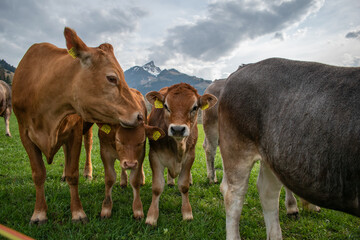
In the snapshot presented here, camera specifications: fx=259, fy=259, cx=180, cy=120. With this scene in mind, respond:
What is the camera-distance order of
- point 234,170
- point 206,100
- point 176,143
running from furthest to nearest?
1. point 206,100
2. point 176,143
3. point 234,170

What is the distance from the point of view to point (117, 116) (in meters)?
3.23

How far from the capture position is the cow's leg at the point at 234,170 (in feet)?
9.61

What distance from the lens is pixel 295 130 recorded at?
7.66 ft

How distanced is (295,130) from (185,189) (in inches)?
88.2

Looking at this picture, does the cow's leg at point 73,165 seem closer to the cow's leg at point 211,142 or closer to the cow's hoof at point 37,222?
the cow's hoof at point 37,222

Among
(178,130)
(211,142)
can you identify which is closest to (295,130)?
(178,130)

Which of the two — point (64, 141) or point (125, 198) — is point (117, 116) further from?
point (125, 198)

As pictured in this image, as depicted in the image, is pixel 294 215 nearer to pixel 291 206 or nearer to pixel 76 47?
pixel 291 206

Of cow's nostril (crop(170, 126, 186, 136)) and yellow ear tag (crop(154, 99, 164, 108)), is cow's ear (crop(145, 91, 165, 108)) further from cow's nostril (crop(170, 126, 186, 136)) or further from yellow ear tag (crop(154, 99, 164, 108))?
cow's nostril (crop(170, 126, 186, 136))

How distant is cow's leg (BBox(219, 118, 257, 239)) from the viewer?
2.93 m

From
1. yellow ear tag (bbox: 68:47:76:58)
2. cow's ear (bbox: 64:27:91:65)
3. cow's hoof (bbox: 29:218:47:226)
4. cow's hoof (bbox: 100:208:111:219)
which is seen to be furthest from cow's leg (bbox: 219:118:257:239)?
cow's hoof (bbox: 29:218:47:226)

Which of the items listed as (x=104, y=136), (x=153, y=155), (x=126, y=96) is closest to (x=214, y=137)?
(x=153, y=155)

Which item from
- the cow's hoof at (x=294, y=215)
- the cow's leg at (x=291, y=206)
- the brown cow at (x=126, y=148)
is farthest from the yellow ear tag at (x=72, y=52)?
the cow's hoof at (x=294, y=215)

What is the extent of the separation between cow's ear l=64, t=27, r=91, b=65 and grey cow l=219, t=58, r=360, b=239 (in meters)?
1.79
